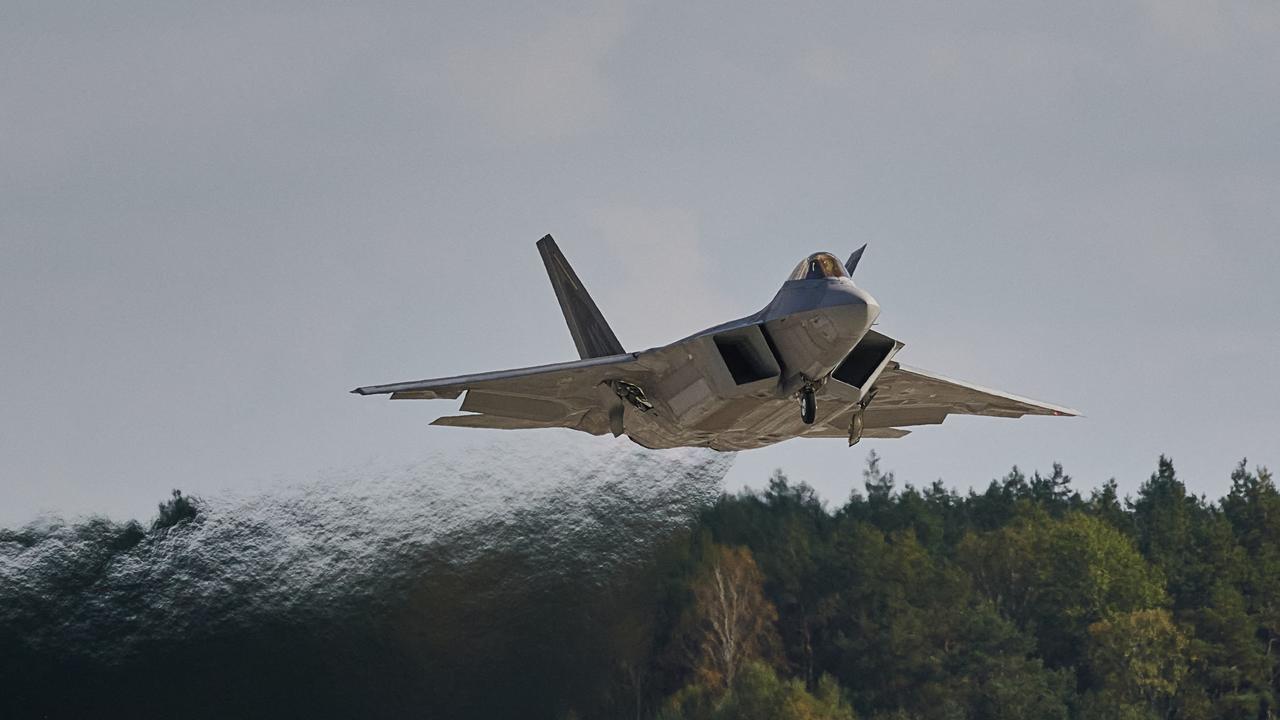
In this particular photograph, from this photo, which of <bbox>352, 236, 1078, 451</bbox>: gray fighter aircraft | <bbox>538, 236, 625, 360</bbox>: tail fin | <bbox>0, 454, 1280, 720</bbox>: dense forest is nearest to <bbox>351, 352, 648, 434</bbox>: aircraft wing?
<bbox>352, 236, 1078, 451</bbox>: gray fighter aircraft

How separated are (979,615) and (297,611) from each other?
77.3ft

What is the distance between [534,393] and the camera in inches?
742

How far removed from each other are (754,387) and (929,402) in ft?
14.6

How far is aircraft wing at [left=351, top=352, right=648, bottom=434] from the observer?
1778 centimetres

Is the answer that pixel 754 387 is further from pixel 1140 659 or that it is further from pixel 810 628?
pixel 1140 659

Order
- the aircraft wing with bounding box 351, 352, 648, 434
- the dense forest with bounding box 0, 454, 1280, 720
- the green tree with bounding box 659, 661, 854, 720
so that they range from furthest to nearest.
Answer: the green tree with bounding box 659, 661, 854, 720 < the dense forest with bounding box 0, 454, 1280, 720 < the aircraft wing with bounding box 351, 352, 648, 434

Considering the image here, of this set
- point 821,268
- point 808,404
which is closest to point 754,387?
point 808,404

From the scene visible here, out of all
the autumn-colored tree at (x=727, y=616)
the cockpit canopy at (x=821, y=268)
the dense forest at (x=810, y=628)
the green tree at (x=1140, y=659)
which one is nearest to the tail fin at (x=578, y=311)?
the dense forest at (x=810, y=628)

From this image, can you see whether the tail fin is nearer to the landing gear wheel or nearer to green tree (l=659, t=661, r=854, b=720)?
the landing gear wheel

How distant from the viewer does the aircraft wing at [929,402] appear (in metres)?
19.0

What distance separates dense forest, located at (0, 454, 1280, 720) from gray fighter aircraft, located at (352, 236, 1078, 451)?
4.47m

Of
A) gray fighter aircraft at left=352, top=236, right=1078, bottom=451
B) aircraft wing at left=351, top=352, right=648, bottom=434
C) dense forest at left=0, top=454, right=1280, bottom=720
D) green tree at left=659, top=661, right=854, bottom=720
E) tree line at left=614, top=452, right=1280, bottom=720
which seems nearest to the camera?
gray fighter aircraft at left=352, top=236, right=1078, bottom=451

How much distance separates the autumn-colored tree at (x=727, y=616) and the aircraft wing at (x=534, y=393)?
1018cm

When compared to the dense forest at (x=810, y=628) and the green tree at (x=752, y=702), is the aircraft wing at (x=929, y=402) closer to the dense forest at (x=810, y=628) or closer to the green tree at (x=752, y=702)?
the dense forest at (x=810, y=628)
